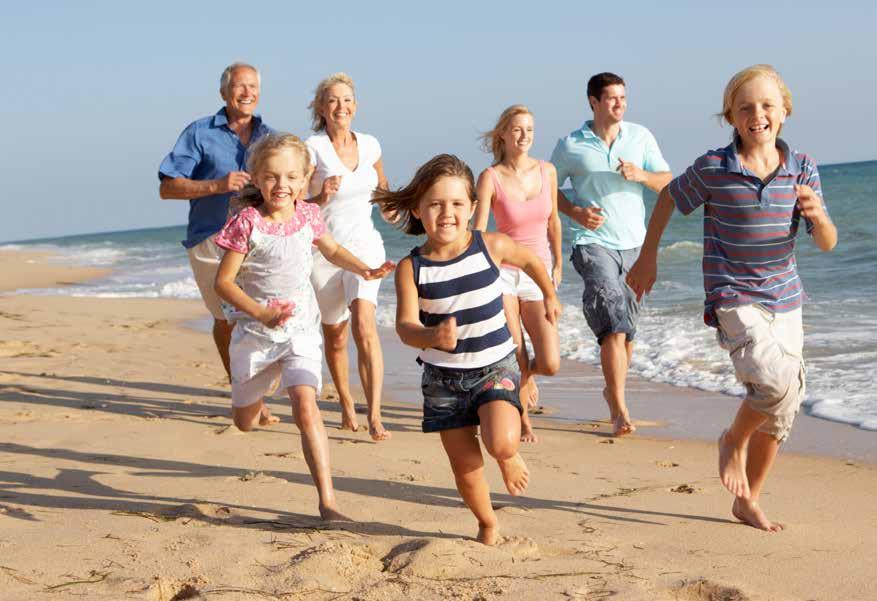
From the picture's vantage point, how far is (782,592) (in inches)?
134

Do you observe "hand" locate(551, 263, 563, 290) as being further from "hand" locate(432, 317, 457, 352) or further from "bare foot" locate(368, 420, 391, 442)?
"hand" locate(432, 317, 457, 352)

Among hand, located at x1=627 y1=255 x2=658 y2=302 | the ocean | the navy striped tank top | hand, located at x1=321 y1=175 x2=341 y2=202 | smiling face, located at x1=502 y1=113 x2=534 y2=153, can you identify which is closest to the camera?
the navy striped tank top

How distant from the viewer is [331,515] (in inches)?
167

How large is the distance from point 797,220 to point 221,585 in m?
2.52

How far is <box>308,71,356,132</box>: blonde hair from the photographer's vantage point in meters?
6.17

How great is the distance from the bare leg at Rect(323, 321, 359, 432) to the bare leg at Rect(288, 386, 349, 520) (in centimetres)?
188

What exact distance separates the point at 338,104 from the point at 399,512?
2656 mm

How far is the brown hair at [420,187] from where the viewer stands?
4.02 m

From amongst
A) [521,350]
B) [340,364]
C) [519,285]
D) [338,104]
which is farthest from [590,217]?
[340,364]

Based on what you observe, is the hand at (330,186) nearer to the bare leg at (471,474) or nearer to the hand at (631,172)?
the hand at (631,172)

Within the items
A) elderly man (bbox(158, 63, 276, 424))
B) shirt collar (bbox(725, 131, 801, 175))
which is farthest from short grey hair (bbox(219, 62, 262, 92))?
shirt collar (bbox(725, 131, 801, 175))

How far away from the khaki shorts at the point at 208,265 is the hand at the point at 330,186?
0.81 metres

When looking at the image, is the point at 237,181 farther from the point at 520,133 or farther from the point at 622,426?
the point at 622,426

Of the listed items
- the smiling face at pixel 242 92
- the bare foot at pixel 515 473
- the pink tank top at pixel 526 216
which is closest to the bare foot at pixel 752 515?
the bare foot at pixel 515 473
